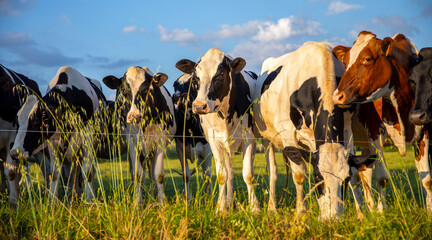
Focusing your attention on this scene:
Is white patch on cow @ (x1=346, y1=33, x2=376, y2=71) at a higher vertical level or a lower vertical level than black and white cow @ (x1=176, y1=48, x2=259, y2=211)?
higher

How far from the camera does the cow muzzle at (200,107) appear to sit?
5703 millimetres

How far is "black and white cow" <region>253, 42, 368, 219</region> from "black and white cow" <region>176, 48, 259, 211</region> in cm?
48

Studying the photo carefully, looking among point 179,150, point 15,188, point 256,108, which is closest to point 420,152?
point 256,108

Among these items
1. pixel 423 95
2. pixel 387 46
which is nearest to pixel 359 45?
pixel 387 46

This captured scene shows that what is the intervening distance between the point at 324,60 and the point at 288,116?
943mm

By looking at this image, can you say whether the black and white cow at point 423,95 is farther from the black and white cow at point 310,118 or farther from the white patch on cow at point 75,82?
the white patch on cow at point 75,82

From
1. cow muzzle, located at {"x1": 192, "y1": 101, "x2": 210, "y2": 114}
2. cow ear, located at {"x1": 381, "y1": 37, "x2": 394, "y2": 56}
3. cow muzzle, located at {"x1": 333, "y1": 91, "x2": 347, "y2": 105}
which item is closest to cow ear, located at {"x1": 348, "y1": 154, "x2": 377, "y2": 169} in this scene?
cow muzzle, located at {"x1": 333, "y1": 91, "x2": 347, "y2": 105}

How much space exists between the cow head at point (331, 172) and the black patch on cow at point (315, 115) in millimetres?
325

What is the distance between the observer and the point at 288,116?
6.29 metres

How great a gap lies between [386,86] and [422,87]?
401 mm

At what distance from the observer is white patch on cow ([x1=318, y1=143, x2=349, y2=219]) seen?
14.4ft

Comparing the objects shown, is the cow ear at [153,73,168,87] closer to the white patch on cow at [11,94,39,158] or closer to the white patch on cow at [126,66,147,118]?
the white patch on cow at [126,66,147,118]

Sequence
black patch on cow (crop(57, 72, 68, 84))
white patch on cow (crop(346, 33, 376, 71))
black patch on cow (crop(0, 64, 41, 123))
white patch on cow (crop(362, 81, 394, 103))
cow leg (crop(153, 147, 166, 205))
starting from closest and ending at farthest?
white patch on cow (crop(362, 81, 394, 103)) < white patch on cow (crop(346, 33, 376, 71)) < cow leg (crop(153, 147, 166, 205)) < black patch on cow (crop(0, 64, 41, 123)) < black patch on cow (crop(57, 72, 68, 84))

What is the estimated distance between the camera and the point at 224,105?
21.2ft
